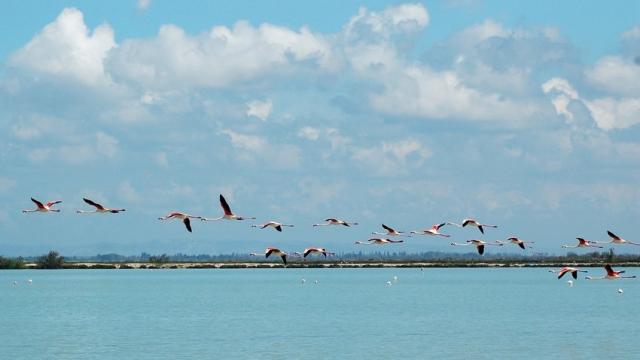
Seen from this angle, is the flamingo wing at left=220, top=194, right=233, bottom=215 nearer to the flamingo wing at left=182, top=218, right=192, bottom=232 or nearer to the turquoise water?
the flamingo wing at left=182, top=218, right=192, bottom=232

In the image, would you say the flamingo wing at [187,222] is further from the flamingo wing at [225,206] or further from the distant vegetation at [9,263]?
the distant vegetation at [9,263]

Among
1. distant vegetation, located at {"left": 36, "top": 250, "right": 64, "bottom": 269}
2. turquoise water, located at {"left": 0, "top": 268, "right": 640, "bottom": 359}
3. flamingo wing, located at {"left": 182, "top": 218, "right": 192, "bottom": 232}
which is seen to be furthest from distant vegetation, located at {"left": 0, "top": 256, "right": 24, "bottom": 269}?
flamingo wing, located at {"left": 182, "top": 218, "right": 192, "bottom": 232}

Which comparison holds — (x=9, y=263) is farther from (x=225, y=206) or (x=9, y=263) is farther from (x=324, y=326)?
(x=225, y=206)

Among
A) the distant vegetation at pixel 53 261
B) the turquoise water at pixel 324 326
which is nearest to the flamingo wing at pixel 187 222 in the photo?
the turquoise water at pixel 324 326

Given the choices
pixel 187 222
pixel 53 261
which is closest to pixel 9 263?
pixel 53 261

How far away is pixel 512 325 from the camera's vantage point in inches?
2426

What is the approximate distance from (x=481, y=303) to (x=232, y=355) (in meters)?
39.0

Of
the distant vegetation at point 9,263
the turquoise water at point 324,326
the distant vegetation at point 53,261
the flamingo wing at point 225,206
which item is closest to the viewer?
the flamingo wing at point 225,206

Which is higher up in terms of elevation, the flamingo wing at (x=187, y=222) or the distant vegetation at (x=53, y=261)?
the distant vegetation at (x=53, y=261)

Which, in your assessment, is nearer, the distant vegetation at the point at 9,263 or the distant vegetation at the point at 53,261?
the distant vegetation at the point at 9,263

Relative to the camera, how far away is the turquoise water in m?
48.9

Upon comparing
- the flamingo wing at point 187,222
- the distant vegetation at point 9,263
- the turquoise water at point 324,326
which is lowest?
the turquoise water at point 324,326

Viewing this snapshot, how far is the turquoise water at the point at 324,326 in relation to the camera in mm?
48875

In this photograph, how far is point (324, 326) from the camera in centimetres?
6131
